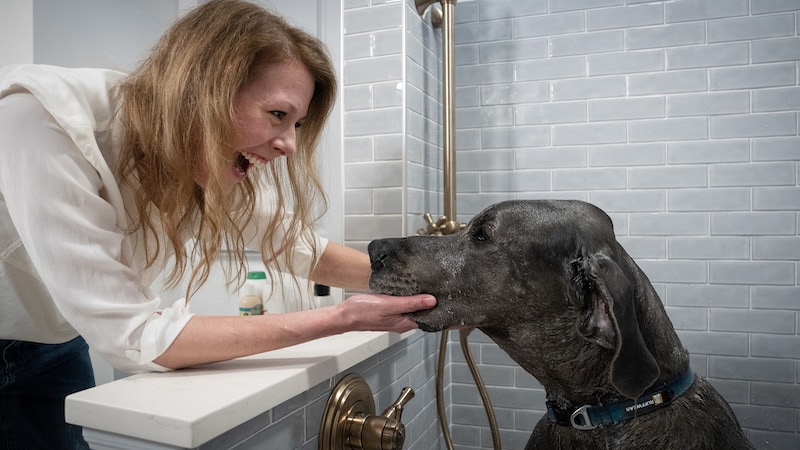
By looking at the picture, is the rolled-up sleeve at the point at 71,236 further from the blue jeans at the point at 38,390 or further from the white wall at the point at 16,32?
the white wall at the point at 16,32

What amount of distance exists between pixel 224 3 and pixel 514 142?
1.19m

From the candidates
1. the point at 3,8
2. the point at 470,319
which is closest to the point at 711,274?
the point at 470,319

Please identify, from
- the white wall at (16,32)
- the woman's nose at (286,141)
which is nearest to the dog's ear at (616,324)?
the woman's nose at (286,141)

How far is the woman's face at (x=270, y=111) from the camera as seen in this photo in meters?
1.08

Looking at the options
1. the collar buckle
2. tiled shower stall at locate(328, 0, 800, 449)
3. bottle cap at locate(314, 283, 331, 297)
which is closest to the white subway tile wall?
tiled shower stall at locate(328, 0, 800, 449)

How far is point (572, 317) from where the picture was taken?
933mm

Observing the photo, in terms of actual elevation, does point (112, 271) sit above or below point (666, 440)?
above

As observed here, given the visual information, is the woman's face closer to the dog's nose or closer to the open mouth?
the open mouth

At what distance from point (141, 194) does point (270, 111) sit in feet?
0.95

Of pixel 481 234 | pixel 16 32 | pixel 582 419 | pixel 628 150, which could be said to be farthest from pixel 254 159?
pixel 628 150

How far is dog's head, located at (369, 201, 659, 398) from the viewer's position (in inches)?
35.3

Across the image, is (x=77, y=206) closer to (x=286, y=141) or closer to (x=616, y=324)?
(x=286, y=141)

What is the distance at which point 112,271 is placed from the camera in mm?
861

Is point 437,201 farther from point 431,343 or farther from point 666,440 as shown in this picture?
point 666,440
